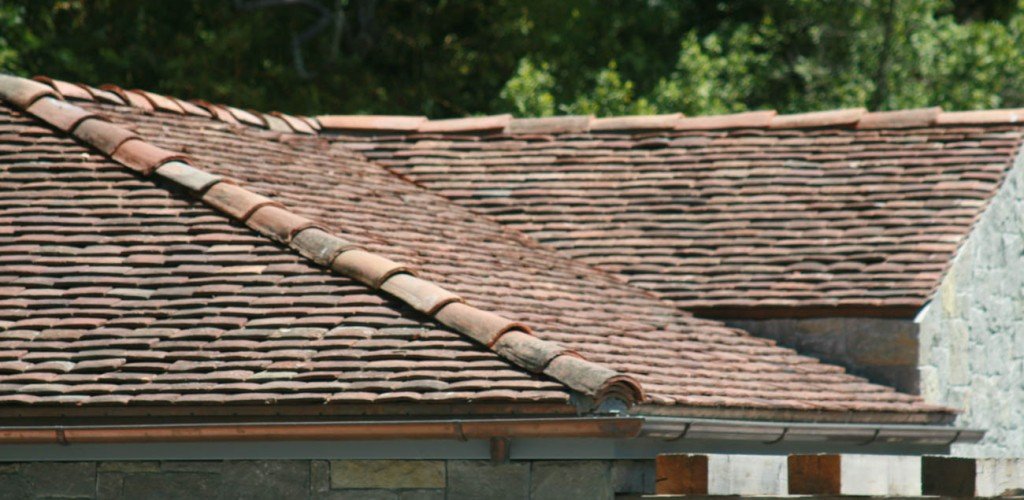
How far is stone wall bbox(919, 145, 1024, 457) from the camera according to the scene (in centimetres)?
1077

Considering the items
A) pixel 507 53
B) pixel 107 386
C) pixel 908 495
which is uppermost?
pixel 507 53

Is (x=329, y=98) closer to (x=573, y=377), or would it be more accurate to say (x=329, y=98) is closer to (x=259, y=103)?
(x=259, y=103)

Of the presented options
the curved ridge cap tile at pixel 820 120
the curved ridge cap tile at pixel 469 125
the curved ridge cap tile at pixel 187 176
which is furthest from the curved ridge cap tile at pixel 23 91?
the curved ridge cap tile at pixel 820 120

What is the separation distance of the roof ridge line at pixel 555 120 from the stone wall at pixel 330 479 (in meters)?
4.09

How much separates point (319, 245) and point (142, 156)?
179cm

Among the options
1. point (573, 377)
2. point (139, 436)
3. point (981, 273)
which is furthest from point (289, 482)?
point (981, 273)

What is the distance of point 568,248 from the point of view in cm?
1149

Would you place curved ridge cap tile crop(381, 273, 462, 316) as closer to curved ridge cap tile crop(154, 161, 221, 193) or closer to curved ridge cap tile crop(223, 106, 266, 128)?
curved ridge cap tile crop(154, 161, 221, 193)

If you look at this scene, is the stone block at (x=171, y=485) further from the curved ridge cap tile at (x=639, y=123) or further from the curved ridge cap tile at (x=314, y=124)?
the curved ridge cap tile at (x=639, y=123)

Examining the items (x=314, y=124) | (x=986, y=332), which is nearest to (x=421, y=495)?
(x=986, y=332)

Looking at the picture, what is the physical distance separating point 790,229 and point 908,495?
620 cm

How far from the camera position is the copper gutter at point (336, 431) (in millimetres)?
7010

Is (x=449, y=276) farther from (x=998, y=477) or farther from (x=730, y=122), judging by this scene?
(x=730, y=122)

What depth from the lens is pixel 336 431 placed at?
23.8ft
